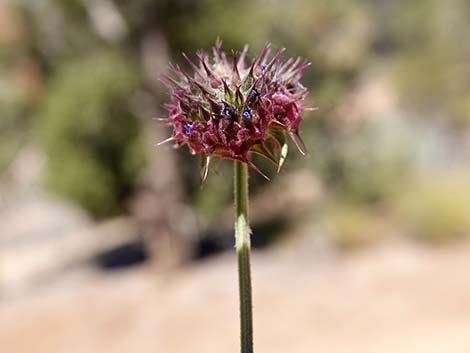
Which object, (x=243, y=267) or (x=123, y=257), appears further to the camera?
(x=123, y=257)

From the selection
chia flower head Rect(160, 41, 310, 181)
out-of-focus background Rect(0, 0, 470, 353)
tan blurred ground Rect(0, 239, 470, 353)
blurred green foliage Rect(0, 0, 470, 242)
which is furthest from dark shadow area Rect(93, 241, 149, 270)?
chia flower head Rect(160, 41, 310, 181)

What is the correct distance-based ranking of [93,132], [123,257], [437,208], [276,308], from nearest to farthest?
1. [276,308]
2. [93,132]
3. [437,208]
4. [123,257]

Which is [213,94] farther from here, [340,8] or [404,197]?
[340,8]

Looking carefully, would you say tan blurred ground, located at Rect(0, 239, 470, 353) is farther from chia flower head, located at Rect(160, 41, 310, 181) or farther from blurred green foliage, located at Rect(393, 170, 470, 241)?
chia flower head, located at Rect(160, 41, 310, 181)

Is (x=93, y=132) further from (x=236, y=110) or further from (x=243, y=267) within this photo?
(x=243, y=267)

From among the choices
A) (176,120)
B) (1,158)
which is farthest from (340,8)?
(176,120)

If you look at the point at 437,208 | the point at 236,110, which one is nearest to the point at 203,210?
the point at 437,208
